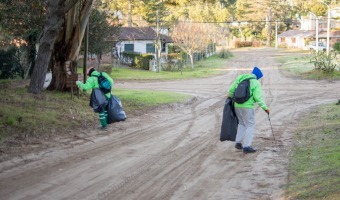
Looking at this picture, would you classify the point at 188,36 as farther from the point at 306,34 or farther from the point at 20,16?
the point at 306,34

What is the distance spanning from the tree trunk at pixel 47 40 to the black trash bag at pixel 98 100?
141 inches

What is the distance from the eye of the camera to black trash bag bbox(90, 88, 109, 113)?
1202 centimetres

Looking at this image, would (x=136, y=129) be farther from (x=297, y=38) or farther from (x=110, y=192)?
(x=297, y=38)

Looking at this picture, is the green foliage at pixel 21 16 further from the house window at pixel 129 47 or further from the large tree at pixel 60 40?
the house window at pixel 129 47

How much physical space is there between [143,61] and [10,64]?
1986 cm

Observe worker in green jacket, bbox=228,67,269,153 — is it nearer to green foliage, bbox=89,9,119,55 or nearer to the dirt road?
the dirt road

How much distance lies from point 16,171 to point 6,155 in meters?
1.21

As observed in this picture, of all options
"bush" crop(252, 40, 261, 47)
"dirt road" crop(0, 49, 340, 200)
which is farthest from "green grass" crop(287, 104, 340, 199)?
"bush" crop(252, 40, 261, 47)

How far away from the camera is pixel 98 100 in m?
12.0

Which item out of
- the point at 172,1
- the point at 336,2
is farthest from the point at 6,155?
the point at 336,2

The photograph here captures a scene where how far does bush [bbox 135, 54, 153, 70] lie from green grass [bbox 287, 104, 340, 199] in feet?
98.8

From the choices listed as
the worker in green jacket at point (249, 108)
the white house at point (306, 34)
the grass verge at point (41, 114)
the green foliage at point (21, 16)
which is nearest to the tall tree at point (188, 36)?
the green foliage at point (21, 16)

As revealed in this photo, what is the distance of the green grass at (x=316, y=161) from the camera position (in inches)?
261

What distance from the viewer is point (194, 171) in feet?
27.2
